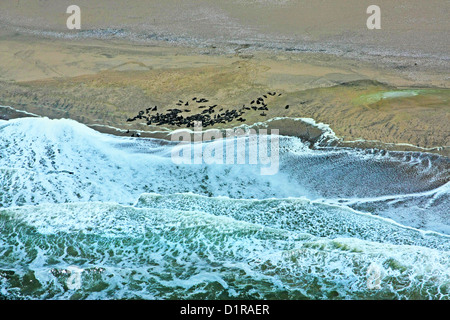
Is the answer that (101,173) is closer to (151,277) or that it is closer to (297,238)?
(151,277)

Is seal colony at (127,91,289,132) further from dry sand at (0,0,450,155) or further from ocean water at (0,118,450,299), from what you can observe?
ocean water at (0,118,450,299)

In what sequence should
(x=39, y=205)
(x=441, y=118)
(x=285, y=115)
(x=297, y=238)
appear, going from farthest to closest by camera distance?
(x=285, y=115) → (x=441, y=118) → (x=39, y=205) → (x=297, y=238)

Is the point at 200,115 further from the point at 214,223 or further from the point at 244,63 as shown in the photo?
the point at 214,223

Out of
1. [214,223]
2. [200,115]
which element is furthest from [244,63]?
[214,223]

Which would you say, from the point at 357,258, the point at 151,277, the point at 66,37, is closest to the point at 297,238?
the point at 357,258

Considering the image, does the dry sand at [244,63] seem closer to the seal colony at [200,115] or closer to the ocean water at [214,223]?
the seal colony at [200,115]

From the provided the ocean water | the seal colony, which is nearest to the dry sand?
the seal colony
